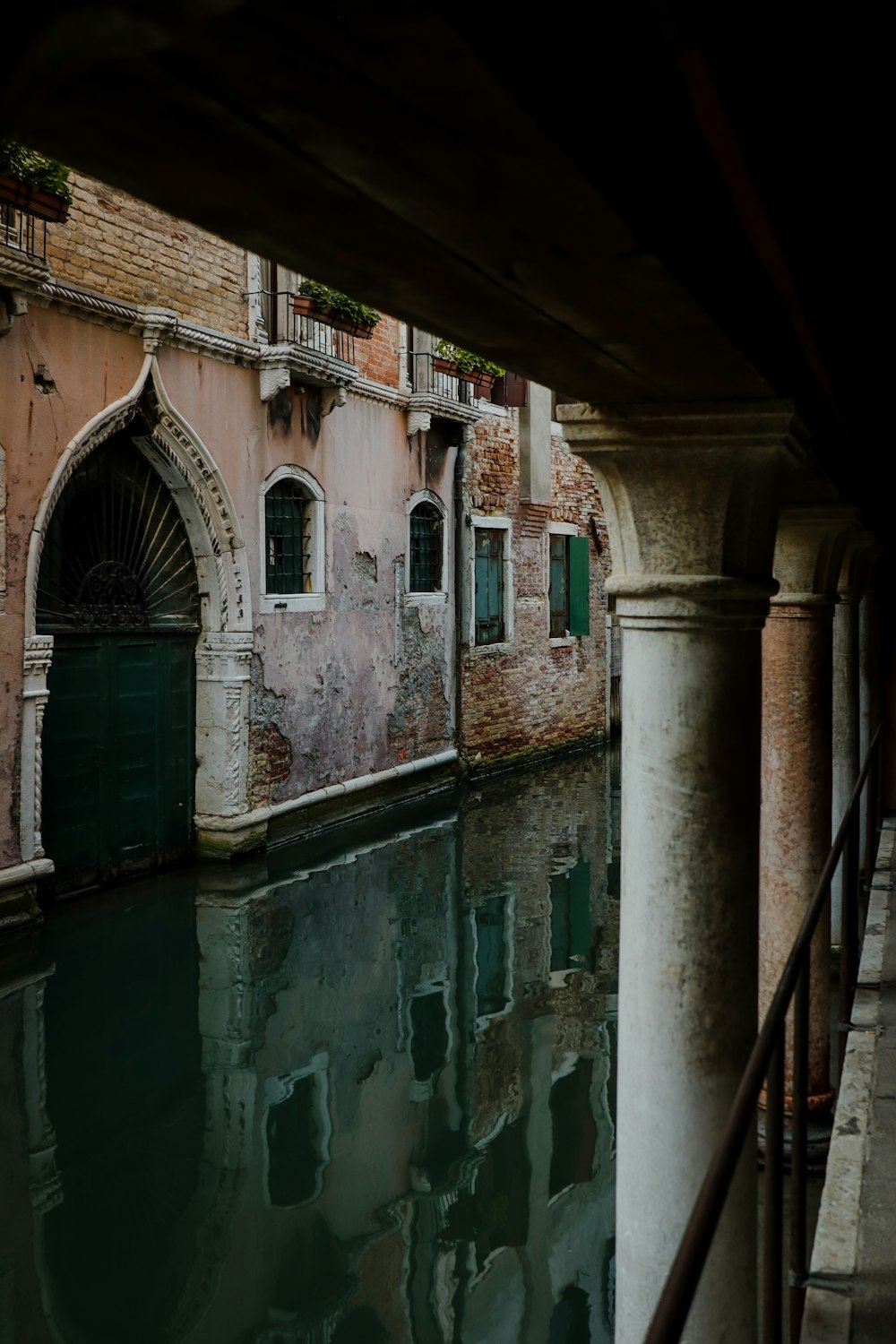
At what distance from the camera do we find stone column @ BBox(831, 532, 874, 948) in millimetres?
5512

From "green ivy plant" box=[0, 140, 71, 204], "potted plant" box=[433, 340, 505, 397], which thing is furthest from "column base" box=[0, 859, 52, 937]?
"potted plant" box=[433, 340, 505, 397]

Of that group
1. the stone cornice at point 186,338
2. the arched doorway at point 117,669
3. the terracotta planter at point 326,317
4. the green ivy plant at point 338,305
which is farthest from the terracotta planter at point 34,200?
the terracotta planter at point 326,317

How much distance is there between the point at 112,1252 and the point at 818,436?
323 cm

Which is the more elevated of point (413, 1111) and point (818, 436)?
point (818, 436)

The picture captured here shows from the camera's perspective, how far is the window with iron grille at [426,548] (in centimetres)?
1232

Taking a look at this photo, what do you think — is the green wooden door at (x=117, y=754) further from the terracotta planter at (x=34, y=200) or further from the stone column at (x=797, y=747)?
the stone column at (x=797, y=747)

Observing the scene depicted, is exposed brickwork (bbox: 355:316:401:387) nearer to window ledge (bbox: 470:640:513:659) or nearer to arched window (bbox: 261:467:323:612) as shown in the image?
arched window (bbox: 261:467:323:612)

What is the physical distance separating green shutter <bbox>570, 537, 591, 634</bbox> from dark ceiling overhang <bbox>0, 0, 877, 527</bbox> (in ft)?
42.9

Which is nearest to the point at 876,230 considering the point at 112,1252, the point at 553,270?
the point at 553,270

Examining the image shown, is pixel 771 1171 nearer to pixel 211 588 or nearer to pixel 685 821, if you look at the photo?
pixel 685 821

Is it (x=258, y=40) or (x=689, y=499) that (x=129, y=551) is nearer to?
(x=689, y=499)

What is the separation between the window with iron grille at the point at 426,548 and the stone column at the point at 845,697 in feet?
22.1

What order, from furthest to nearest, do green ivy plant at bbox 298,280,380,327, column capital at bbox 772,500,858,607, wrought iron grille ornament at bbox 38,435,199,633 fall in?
green ivy plant at bbox 298,280,380,327, wrought iron grille ornament at bbox 38,435,199,633, column capital at bbox 772,500,858,607

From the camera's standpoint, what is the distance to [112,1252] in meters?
4.00
